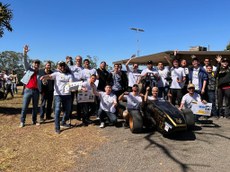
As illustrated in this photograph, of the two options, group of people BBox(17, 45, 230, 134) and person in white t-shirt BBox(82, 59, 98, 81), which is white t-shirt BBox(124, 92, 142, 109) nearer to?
group of people BBox(17, 45, 230, 134)

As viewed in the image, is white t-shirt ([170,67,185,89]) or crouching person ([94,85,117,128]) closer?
crouching person ([94,85,117,128])

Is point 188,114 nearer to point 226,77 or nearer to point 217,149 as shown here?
point 217,149

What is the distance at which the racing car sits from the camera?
6371 millimetres

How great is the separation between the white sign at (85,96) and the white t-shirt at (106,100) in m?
0.33

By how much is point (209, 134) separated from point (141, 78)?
2815 millimetres

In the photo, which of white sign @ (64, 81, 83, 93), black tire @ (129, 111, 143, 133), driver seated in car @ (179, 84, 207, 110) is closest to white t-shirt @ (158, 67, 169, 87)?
driver seated in car @ (179, 84, 207, 110)

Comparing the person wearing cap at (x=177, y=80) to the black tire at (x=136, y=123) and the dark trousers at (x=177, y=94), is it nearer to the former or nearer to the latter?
the dark trousers at (x=177, y=94)

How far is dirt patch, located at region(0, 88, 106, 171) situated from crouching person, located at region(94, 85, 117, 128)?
56cm

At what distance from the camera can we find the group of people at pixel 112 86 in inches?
305

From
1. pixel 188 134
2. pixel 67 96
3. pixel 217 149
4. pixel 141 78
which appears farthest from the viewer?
pixel 141 78

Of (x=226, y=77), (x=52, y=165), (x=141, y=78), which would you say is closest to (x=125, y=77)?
(x=141, y=78)

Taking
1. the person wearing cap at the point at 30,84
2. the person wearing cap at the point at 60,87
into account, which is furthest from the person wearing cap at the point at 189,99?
the person wearing cap at the point at 30,84

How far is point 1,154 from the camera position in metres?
5.78

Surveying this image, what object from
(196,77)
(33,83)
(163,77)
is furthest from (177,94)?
(33,83)
